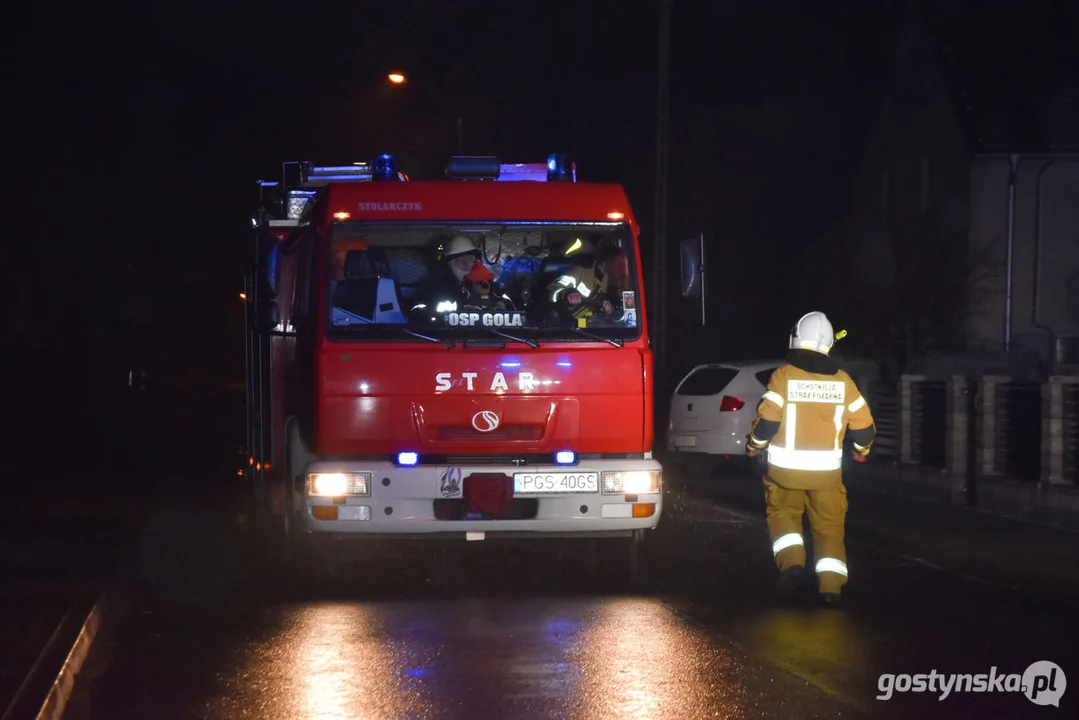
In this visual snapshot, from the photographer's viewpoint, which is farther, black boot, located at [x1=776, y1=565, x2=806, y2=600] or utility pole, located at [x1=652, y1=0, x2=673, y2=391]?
utility pole, located at [x1=652, y1=0, x2=673, y2=391]

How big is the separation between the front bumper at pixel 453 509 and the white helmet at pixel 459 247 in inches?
55.4

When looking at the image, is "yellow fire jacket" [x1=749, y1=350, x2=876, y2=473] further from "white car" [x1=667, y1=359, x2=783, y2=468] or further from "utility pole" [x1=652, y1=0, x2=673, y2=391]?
"utility pole" [x1=652, y1=0, x2=673, y2=391]

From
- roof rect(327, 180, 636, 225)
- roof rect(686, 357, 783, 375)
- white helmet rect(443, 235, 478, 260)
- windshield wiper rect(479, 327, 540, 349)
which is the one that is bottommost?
roof rect(686, 357, 783, 375)

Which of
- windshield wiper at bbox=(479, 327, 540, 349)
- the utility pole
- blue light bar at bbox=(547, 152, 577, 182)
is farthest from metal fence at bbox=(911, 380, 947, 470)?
windshield wiper at bbox=(479, 327, 540, 349)

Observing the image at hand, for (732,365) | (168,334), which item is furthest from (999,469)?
(168,334)

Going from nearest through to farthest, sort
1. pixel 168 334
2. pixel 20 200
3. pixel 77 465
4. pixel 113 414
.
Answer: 1. pixel 77 465
2. pixel 20 200
3. pixel 113 414
4. pixel 168 334

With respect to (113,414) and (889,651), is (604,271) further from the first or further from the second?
(113,414)

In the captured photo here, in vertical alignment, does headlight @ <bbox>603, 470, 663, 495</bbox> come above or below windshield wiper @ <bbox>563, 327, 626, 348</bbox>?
below

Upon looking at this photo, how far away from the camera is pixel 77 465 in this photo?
20.4 m

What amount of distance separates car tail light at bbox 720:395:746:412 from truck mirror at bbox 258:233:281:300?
833 centimetres

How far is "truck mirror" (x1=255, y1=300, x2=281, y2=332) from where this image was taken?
1020 cm

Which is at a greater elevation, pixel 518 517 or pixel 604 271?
pixel 604 271

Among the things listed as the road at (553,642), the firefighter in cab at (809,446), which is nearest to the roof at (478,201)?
the firefighter in cab at (809,446)

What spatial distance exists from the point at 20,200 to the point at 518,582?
83.7 feet
